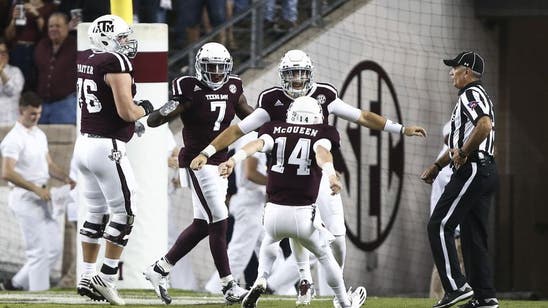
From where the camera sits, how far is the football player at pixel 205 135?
35.2 feet

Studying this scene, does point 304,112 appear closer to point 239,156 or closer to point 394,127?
point 239,156

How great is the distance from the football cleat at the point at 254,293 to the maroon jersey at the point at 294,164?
→ 549 millimetres

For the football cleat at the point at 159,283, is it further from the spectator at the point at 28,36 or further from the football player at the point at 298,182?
the spectator at the point at 28,36

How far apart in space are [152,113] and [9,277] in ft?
19.7

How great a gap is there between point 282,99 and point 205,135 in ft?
2.27

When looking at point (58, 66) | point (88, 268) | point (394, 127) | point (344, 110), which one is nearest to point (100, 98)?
point (88, 268)

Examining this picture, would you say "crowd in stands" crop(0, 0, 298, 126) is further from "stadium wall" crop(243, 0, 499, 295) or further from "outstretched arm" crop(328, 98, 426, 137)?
"outstretched arm" crop(328, 98, 426, 137)

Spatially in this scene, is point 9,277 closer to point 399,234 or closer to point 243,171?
point 243,171

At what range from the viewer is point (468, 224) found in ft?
34.0

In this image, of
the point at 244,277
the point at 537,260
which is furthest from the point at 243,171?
the point at 537,260

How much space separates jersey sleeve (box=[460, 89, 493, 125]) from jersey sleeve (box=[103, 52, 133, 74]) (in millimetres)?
2371

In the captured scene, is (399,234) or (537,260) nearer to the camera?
(399,234)

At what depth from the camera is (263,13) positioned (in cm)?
1576

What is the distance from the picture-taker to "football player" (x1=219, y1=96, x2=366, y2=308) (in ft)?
31.5
